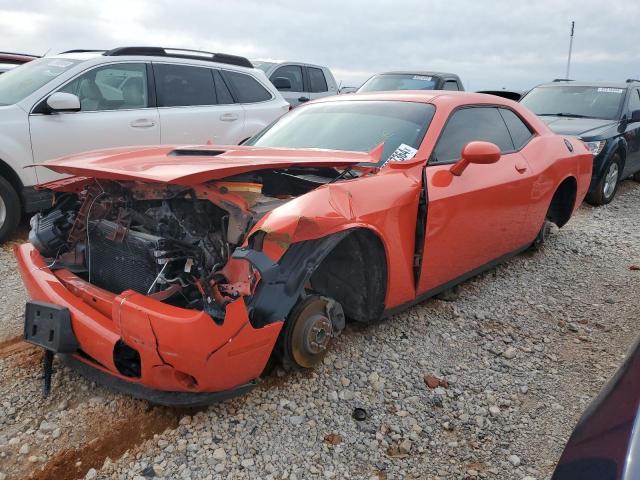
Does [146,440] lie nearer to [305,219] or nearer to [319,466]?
[319,466]

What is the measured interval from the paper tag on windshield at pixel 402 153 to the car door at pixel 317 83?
7406mm

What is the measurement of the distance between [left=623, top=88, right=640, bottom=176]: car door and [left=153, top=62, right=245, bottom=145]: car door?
5.38 metres

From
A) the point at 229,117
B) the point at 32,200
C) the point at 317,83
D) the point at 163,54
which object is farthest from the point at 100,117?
the point at 317,83

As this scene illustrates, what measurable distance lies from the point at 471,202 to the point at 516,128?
1.26m

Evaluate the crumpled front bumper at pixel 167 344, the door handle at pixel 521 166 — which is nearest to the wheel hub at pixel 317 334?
the crumpled front bumper at pixel 167 344

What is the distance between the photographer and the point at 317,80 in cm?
1071

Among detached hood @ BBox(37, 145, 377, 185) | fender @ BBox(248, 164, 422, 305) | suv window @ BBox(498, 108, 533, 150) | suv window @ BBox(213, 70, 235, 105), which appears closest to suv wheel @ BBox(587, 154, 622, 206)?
suv window @ BBox(498, 108, 533, 150)

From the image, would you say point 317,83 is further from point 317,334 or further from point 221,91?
point 317,334

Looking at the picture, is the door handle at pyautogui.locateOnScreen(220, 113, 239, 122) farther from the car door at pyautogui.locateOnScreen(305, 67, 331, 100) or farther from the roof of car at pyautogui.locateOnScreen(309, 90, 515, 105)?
the car door at pyautogui.locateOnScreen(305, 67, 331, 100)

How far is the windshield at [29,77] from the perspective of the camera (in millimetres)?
5062

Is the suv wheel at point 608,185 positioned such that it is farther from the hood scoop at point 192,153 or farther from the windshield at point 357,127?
the hood scoop at point 192,153

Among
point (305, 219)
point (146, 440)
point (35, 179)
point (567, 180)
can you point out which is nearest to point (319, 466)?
point (146, 440)

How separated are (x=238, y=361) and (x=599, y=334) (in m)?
2.54

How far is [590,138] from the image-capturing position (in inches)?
273
